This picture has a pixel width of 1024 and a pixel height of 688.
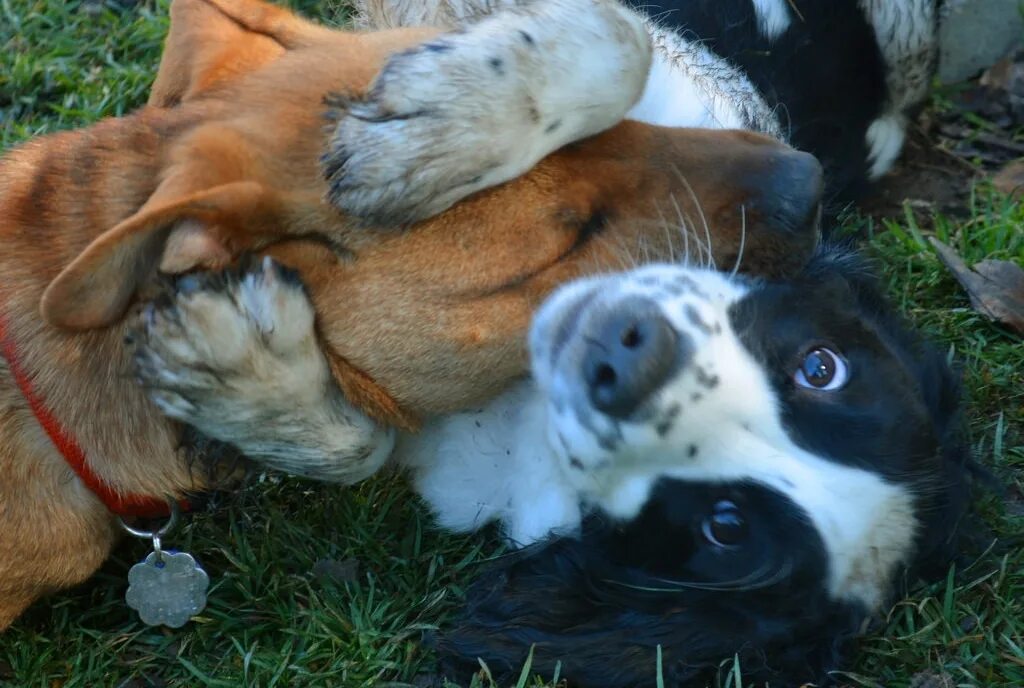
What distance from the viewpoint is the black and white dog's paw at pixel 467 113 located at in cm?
301

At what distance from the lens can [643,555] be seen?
332 centimetres

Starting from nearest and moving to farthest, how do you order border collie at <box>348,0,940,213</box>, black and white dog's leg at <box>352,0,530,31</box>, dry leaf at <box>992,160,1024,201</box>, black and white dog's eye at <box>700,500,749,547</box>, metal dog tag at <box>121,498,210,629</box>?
1. black and white dog's eye at <box>700,500,749,547</box>
2. metal dog tag at <box>121,498,210,629</box>
3. black and white dog's leg at <box>352,0,530,31</box>
4. border collie at <box>348,0,940,213</box>
5. dry leaf at <box>992,160,1024,201</box>

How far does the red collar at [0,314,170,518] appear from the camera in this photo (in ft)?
10.4

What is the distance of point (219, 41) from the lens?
3.27 metres

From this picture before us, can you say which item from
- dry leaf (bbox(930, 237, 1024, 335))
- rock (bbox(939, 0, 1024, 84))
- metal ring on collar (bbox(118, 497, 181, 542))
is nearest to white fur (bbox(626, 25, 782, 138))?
dry leaf (bbox(930, 237, 1024, 335))

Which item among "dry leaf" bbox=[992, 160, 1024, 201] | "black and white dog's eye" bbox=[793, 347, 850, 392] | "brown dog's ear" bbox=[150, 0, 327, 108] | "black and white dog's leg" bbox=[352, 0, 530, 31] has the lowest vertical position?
"dry leaf" bbox=[992, 160, 1024, 201]

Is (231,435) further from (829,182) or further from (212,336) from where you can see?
(829,182)

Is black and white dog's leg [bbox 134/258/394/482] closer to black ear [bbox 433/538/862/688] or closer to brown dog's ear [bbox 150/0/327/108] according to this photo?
brown dog's ear [bbox 150/0/327/108]

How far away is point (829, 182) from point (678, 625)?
1.95 metres

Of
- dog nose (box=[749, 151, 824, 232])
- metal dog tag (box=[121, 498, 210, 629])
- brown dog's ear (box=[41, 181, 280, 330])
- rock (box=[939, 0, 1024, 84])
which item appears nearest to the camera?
brown dog's ear (box=[41, 181, 280, 330])

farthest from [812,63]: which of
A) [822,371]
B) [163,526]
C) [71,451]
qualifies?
[71,451]

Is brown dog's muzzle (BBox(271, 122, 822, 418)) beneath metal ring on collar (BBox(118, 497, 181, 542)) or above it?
above

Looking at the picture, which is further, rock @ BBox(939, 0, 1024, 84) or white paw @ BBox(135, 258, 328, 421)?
rock @ BBox(939, 0, 1024, 84)

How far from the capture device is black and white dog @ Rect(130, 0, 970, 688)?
3.02 m
